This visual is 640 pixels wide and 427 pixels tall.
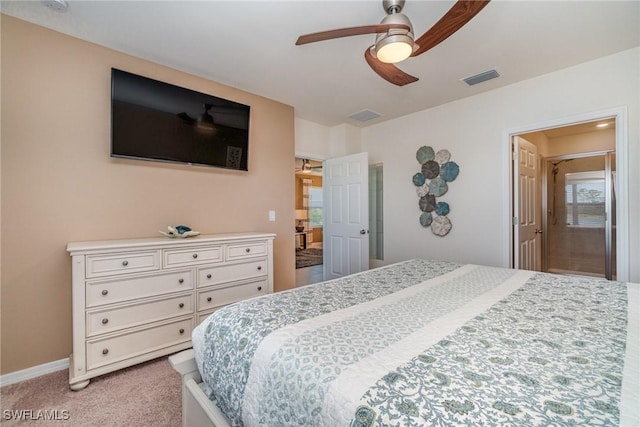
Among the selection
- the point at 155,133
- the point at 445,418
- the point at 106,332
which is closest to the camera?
the point at 445,418

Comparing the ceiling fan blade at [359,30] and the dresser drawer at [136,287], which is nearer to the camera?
the ceiling fan blade at [359,30]

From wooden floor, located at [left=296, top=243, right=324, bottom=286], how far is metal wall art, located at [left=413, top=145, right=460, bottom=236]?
214 cm

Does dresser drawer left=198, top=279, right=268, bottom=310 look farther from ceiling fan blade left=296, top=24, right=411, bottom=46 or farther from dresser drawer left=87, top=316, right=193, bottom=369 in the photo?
ceiling fan blade left=296, top=24, right=411, bottom=46

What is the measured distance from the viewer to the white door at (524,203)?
3154 mm

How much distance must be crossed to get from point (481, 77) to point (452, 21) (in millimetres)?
1678

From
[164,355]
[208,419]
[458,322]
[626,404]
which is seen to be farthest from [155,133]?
[626,404]

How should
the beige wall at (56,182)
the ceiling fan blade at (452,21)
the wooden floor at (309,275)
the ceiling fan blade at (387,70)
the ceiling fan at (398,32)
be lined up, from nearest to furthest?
the ceiling fan blade at (452,21) → the ceiling fan at (398,32) → the ceiling fan blade at (387,70) → the beige wall at (56,182) → the wooden floor at (309,275)

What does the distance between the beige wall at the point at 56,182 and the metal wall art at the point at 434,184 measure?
2924 mm

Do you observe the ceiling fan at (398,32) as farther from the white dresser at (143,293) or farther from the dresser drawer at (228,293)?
the dresser drawer at (228,293)

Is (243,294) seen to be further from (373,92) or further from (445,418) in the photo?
(373,92)

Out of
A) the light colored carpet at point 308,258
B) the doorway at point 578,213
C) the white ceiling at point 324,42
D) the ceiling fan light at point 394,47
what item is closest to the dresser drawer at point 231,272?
the white ceiling at point 324,42

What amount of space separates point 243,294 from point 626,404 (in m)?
2.48

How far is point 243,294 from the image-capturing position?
8.61 ft

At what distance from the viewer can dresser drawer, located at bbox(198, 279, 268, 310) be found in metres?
2.38
